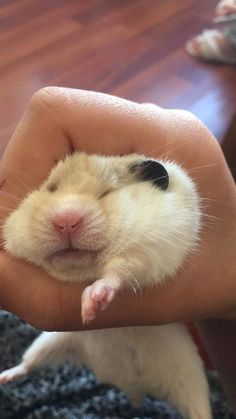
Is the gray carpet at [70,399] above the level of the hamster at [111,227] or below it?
below

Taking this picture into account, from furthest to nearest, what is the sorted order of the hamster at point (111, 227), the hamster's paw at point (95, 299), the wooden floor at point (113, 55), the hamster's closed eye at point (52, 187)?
the wooden floor at point (113, 55) → the hamster's closed eye at point (52, 187) → the hamster at point (111, 227) → the hamster's paw at point (95, 299)

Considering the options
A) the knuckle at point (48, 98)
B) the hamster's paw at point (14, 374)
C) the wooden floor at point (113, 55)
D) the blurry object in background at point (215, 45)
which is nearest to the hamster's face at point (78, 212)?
the knuckle at point (48, 98)

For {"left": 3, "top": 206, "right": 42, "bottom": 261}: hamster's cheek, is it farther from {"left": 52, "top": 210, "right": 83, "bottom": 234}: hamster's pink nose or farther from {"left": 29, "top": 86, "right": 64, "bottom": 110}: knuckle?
{"left": 29, "top": 86, "right": 64, "bottom": 110}: knuckle

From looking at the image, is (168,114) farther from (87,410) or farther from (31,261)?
(87,410)

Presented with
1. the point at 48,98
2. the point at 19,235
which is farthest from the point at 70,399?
the point at 48,98

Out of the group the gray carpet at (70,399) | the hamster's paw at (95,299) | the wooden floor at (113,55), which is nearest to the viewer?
the hamster's paw at (95,299)

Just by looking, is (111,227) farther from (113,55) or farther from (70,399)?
(113,55)

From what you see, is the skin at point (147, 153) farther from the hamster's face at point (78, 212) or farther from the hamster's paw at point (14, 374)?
the hamster's paw at point (14, 374)
